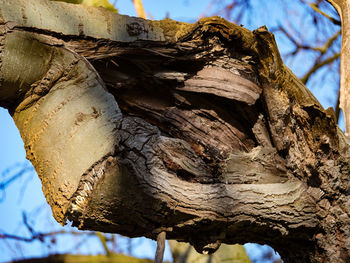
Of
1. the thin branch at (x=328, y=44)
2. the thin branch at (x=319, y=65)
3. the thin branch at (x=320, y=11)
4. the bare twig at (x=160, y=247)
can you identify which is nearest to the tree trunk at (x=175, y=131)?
the bare twig at (x=160, y=247)

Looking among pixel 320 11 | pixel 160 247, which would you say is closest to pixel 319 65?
pixel 320 11

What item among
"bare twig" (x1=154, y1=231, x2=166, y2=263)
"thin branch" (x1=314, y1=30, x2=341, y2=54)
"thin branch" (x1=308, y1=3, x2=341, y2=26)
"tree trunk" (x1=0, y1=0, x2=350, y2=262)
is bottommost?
"bare twig" (x1=154, y1=231, x2=166, y2=263)

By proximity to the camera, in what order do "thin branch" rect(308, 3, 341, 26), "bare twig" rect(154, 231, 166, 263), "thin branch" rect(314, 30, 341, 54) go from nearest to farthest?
"bare twig" rect(154, 231, 166, 263)
"thin branch" rect(308, 3, 341, 26)
"thin branch" rect(314, 30, 341, 54)

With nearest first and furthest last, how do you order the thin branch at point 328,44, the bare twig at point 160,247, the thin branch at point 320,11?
the bare twig at point 160,247 < the thin branch at point 320,11 < the thin branch at point 328,44

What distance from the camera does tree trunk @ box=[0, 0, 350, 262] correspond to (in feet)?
3.99

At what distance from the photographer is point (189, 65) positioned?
1530mm

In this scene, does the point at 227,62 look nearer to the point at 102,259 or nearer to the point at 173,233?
the point at 173,233

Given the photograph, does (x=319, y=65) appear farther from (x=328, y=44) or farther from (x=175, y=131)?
(x=175, y=131)

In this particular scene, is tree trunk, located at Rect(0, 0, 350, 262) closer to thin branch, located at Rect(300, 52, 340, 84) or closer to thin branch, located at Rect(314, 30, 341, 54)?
thin branch, located at Rect(300, 52, 340, 84)

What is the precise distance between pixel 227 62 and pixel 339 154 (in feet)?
2.01

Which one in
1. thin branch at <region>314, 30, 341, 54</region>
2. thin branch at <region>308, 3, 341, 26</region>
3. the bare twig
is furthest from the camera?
thin branch at <region>314, 30, 341, 54</region>

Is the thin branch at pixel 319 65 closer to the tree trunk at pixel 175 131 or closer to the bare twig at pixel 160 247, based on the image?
the tree trunk at pixel 175 131

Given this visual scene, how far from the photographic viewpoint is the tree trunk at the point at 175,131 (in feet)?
3.99

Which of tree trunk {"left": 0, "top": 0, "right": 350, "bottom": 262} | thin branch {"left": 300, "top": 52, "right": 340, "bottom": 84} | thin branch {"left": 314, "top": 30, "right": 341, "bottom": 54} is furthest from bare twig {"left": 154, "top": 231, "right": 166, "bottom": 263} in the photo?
thin branch {"left": 314, "top": 30, "right": 341, "bottom": 54}
